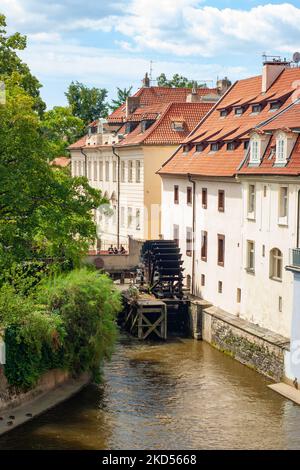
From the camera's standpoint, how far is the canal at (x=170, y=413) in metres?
23.8

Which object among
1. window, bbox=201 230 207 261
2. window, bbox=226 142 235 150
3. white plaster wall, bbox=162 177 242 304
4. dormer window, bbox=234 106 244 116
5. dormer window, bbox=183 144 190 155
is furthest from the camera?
dormer window, bbox=183 144 190 155

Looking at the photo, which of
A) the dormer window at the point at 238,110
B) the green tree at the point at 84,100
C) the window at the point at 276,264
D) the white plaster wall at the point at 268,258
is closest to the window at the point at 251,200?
the white plaster wall at the point at 268,258

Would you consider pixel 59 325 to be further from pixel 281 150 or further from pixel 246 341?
pixel 281 150

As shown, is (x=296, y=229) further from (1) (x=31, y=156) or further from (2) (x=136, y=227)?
(2) (x=136, y=227)

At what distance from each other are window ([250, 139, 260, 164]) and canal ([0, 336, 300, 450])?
765 cm

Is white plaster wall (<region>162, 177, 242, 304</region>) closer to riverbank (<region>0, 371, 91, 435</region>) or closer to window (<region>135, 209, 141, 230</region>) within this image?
window (<region>135, 209, 141, 230</region>)

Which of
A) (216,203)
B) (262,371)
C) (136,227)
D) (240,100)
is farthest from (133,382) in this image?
(136,227)

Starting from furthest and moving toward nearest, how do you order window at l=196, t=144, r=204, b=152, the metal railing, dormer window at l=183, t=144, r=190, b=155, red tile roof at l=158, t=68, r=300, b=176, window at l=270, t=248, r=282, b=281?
dormer window at l=183, t=144, r=190, b=155
window at l=196, t=144, r=204, b=152
red tile roof at l=158, t=68, r=300, b=176
window at l=270, t=248, r=282, b=281
the metal railing

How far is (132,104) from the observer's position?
58.7 metres

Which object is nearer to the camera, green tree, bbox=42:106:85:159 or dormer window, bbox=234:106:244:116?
green tree, bbox=42:106:85:159

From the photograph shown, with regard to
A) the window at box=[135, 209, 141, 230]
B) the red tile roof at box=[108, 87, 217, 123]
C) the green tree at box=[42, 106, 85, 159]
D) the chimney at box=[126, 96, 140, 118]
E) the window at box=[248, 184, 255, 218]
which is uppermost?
the red tile roof at box=[108, 87, 217, 123]

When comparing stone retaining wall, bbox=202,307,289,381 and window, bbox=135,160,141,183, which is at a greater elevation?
window, bbox=135,160,141,183

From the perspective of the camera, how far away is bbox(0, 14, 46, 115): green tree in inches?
1146

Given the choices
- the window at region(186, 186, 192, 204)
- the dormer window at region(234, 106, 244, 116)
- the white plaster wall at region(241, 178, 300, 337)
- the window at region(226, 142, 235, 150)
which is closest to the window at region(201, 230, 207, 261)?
the window at region(186, 186, 192, 204)
